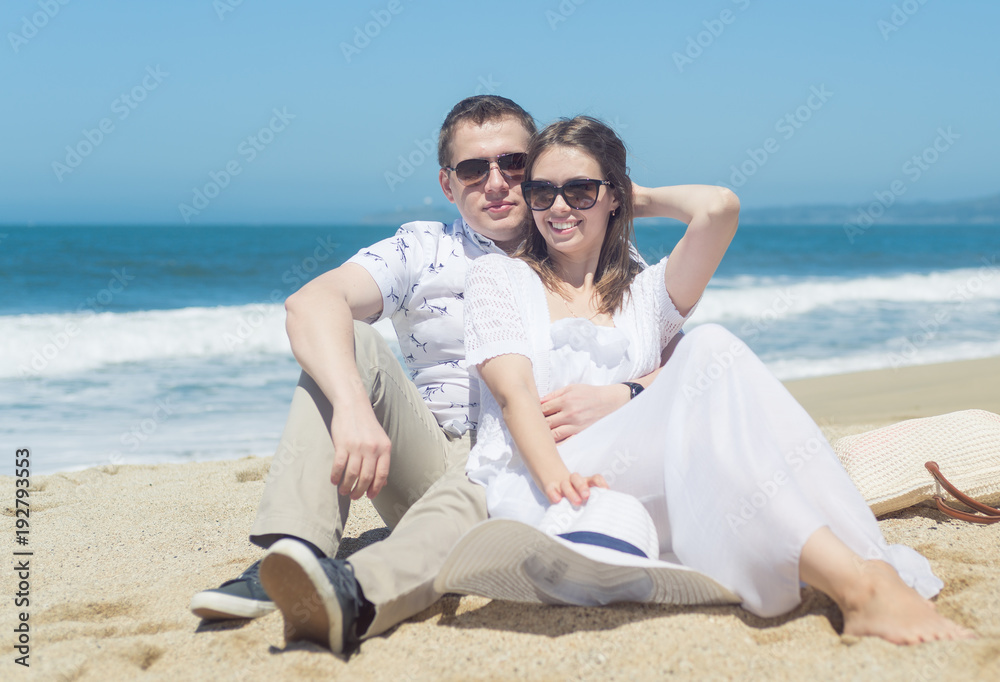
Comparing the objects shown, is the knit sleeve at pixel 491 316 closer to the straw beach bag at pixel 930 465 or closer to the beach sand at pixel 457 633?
the beach sand at pixel 457 633

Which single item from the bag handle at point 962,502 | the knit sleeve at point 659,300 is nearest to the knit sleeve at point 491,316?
the knit sleeve at point 659,300

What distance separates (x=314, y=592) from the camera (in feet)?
6.50

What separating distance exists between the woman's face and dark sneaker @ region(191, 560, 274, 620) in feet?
5.09

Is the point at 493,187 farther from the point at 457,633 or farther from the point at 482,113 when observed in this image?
the point at 457,633

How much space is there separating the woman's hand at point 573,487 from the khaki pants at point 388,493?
35 centimetres

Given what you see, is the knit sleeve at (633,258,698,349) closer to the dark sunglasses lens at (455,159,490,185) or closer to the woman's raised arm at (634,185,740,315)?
the woman's raised arm at (634,185,740,315)

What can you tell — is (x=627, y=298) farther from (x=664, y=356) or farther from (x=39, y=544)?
(x=39, y=544)

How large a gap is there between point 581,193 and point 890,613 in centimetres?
163

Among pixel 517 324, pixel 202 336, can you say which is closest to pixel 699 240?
pixel 517 324

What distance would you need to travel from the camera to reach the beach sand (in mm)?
1848

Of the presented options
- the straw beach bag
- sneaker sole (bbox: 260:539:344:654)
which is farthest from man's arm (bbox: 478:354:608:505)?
the straw beach bag

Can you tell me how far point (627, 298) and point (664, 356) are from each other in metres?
0.31

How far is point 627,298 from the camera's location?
280 cm

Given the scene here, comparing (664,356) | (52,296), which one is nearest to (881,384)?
(664,356)
